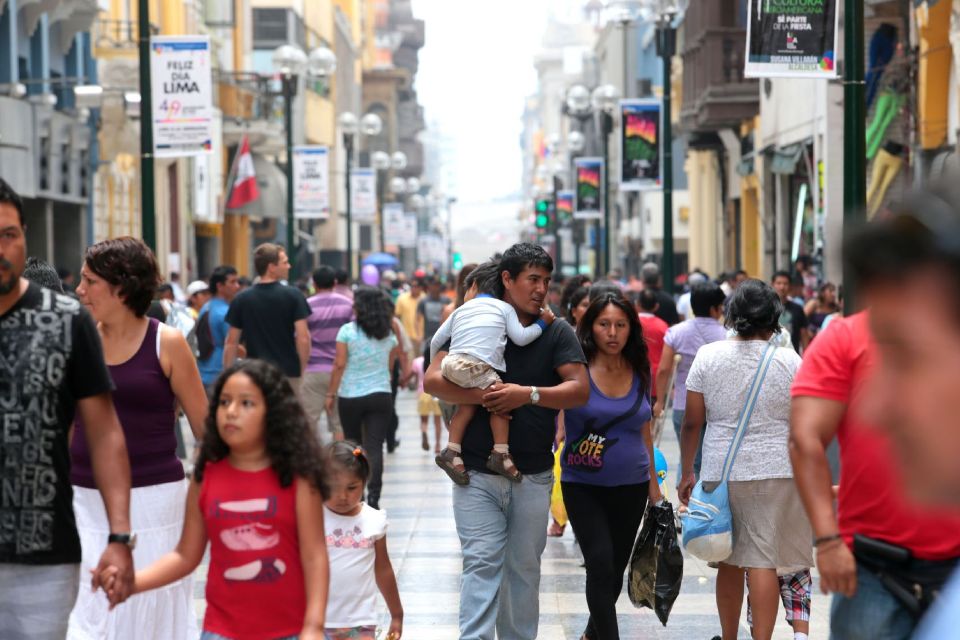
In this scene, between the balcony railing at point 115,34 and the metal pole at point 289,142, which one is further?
the balcony railing at point 115,34

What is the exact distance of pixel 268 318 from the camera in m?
13.2

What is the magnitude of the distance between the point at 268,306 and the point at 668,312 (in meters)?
5.07

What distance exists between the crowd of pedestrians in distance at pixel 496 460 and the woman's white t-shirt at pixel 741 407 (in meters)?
0.01

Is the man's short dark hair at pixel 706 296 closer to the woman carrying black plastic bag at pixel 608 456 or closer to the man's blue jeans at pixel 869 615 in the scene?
the woman carrying black plastic bag at pixel 608 456

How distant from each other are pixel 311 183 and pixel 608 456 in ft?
95.3

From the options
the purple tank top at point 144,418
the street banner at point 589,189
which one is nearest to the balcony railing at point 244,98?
the street banner at point 589,189

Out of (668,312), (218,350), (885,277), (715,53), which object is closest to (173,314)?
(218,350)

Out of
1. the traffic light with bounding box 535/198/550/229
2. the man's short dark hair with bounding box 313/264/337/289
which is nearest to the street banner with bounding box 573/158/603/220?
the traffic light with bounding box 535/198/550/229

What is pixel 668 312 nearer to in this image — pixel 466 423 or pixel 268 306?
pixel 268 306

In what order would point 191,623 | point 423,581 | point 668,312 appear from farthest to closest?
point 668,312, point 423,581, point 191,623

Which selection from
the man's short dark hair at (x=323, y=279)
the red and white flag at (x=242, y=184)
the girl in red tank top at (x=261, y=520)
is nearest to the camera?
the girl in red tank top at (x=261, y=520)

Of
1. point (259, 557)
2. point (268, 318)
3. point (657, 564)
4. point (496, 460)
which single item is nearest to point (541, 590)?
point (657, 564)

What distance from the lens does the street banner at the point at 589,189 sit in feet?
153

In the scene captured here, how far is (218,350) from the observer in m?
15.2
